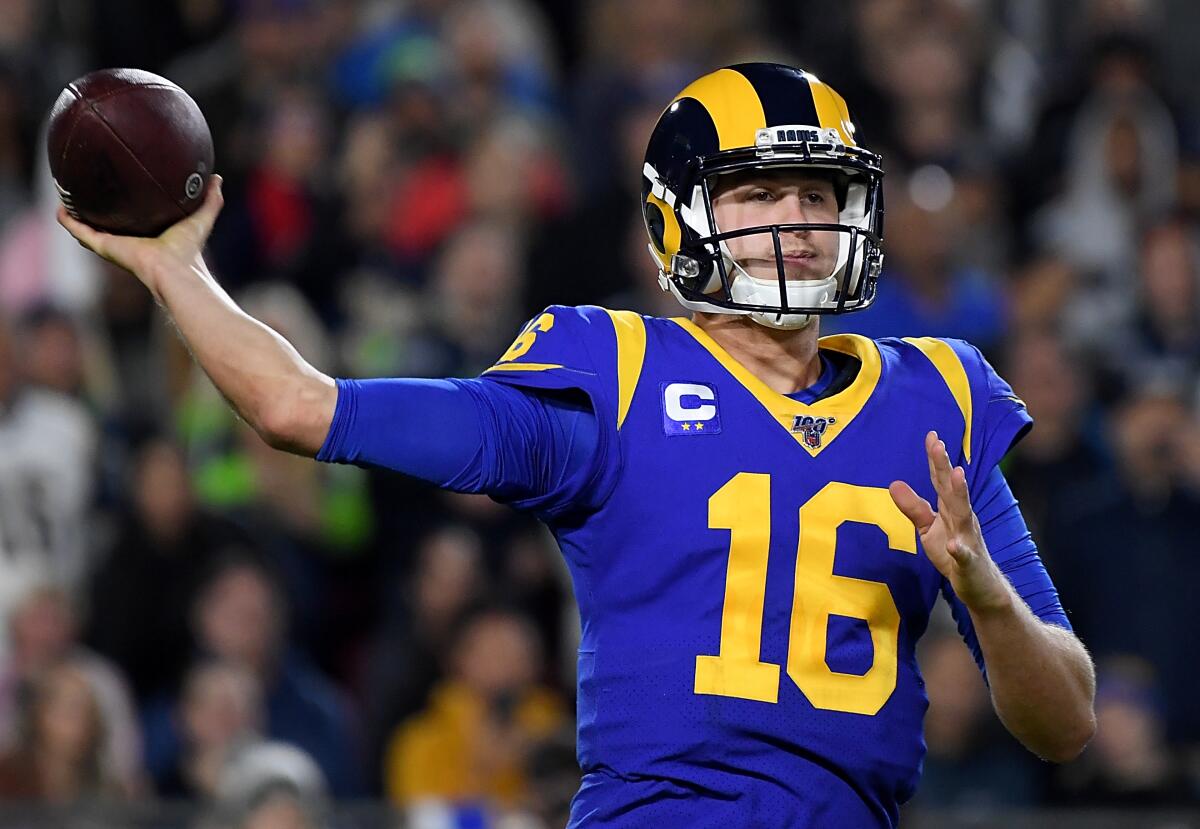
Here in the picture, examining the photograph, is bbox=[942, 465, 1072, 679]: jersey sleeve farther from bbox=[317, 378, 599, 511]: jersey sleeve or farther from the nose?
bbox=[317, 378, 599, 511]: jersey sleeve

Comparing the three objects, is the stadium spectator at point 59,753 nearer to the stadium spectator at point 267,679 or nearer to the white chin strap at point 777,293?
the stadium spectator at point 267,679

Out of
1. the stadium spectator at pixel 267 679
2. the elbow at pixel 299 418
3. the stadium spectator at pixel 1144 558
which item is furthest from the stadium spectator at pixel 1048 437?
the elbow at pixel 299 418

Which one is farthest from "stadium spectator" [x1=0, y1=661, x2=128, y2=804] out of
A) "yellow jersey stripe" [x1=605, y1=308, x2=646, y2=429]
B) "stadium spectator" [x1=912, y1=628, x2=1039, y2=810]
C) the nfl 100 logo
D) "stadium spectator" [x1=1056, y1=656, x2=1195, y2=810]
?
the nfl 100 logo

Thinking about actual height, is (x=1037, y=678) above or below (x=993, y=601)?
below

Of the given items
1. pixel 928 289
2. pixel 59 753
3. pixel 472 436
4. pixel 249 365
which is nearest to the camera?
pixel 249 365

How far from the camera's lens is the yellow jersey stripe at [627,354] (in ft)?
11.1

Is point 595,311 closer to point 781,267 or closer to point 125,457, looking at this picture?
point 781,267

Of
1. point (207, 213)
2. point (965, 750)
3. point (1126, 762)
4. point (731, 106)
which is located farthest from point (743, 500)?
point (965, 750)

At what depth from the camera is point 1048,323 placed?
26.1 feet

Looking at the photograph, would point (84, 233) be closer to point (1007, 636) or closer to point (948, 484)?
point (948, 484)

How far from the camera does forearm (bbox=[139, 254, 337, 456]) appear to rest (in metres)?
3.04

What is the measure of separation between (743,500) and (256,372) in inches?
32.1

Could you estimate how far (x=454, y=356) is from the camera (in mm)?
8078

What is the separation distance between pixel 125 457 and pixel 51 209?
1414mm
